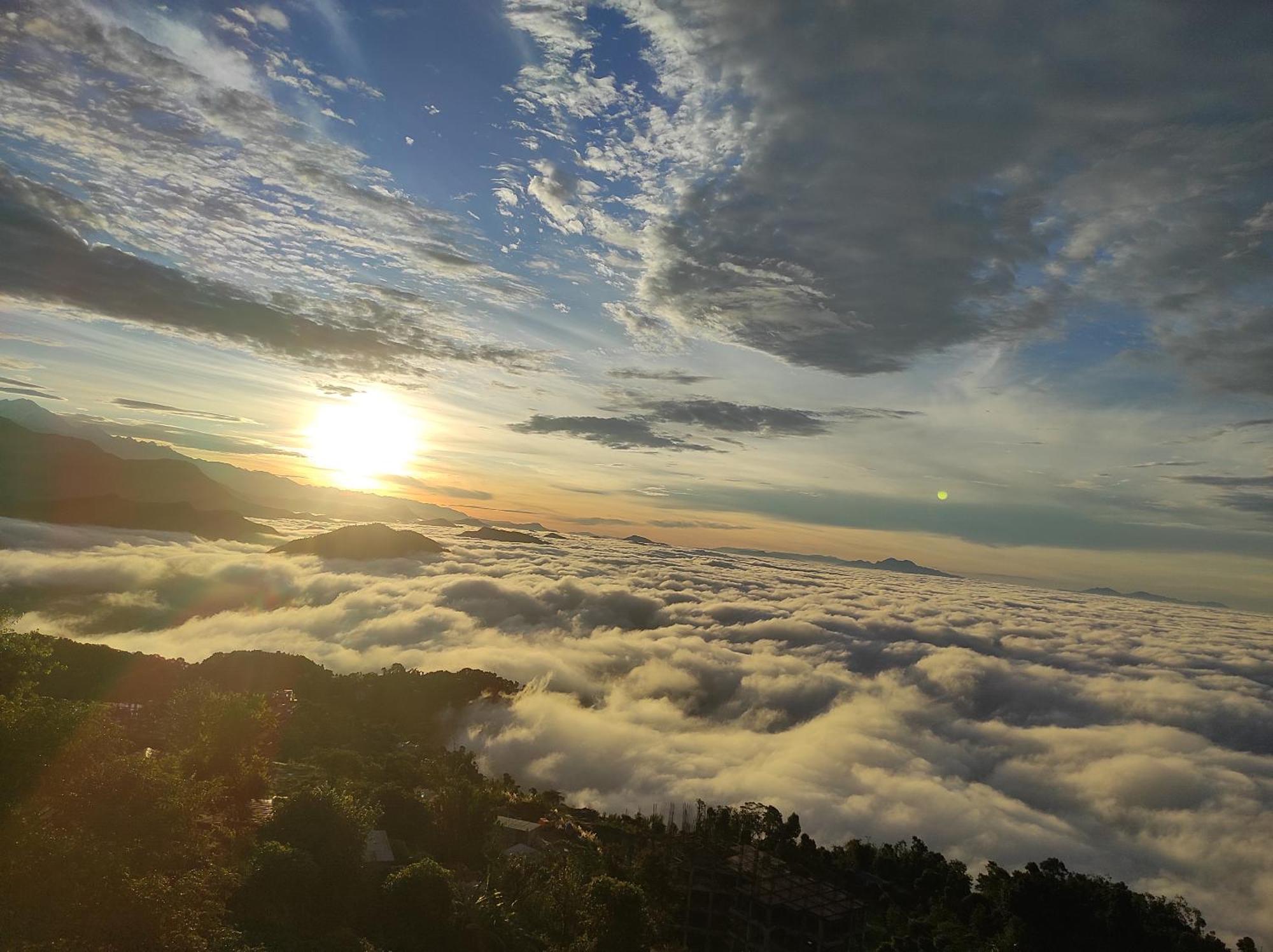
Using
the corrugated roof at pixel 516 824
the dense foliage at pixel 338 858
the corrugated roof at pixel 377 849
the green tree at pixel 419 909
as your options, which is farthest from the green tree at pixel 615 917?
the corrugated roof at pixel 516 824

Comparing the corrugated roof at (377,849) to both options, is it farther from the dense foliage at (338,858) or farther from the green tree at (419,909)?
the green tree at (419,909)

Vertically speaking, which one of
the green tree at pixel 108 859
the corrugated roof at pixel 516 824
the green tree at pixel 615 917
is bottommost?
the corrugated roof at pixel 516 824

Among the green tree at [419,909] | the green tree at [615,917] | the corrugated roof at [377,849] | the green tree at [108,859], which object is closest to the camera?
the green tree at [108,859]

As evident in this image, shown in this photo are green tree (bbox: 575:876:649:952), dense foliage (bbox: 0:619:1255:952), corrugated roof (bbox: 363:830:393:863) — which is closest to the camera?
dense foliage (bbox: 0:619:1255:952)

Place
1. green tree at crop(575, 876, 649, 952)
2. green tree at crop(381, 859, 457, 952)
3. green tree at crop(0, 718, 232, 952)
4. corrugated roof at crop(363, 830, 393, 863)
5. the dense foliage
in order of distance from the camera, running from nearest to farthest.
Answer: green tree at crop(0, 718, 232, 952)
the dense foliage
green tree at crop(381, 859, 457, 952)
green tree at crop(575, 876, 649, 952)
corrugated roof at crop(363, 830, 393, 863)

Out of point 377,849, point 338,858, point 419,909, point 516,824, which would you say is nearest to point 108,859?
point 338,858

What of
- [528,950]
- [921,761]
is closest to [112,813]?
[528,950]

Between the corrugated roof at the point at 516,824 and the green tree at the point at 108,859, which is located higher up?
the green tree at the point at 108,859

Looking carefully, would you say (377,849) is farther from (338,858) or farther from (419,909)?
(419,909)

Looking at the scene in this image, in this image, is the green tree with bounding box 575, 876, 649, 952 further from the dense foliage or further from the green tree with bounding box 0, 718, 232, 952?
the green tree with bounding box 0, 718, 232, 952

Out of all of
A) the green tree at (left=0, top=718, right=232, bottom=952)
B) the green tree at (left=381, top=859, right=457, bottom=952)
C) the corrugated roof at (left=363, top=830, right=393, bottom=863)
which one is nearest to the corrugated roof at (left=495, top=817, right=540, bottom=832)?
the corrugated roof at (left=363, top=830, right=393, bottom=863)
